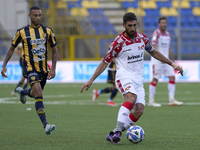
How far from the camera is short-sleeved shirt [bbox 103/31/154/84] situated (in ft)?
16.8

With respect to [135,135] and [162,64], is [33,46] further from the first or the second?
[162,64]

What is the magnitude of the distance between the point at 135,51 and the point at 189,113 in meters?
3.62

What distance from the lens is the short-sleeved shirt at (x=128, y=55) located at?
5.12m

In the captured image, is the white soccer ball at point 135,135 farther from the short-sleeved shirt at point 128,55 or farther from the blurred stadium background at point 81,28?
the blurred stadium background at point 81,28

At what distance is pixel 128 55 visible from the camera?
518 centimetres

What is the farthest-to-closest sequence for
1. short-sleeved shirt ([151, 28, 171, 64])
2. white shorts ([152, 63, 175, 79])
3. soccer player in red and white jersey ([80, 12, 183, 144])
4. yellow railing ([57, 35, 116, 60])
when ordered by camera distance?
1. yellow railing ([57, 35, 116, 60])
2. white shorts ([152, 63, 175, 79])
3. short-sleeved shirt ([151, 28, 171, 64])
4. soccer player in red and white jersey ([80, 12, 183, 144])

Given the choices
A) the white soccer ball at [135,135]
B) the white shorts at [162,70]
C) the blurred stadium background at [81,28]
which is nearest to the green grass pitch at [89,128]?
the white soccer ball at [135,135]

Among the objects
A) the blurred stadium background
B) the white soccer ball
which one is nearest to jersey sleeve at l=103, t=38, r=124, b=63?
the white soccer ball

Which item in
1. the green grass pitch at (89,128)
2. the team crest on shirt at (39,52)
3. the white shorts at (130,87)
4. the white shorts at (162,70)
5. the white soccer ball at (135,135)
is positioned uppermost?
the team crest on shirt at (39,52)

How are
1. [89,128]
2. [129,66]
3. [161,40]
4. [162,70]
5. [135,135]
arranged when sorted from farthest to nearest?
1. [162,70]
2. [161,40]
3. [89,128]
4. [129,66]
5. [135,135]

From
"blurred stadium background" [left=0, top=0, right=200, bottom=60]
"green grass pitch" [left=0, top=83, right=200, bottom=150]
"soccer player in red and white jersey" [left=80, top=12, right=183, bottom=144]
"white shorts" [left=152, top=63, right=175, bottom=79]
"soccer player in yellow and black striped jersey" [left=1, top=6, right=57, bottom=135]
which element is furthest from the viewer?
"blurred stadium background" [left=0, top=0, right=200, bottom=60]

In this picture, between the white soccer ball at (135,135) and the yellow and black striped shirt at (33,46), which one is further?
Result: the yellow and black striped shirt at (33,46)

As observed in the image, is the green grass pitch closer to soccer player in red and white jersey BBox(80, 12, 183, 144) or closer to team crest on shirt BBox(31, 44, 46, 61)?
soccer player in red and white jersey BBox(80, 12, 183, 144)

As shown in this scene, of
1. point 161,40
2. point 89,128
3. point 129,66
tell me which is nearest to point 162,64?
point 161,40
